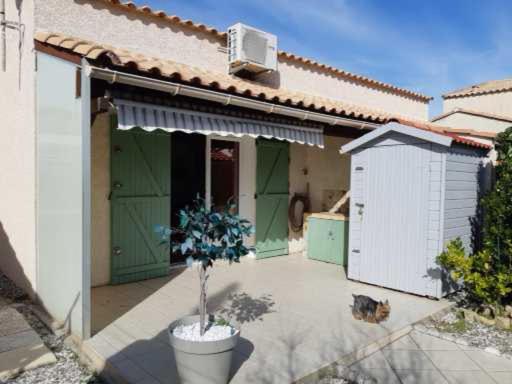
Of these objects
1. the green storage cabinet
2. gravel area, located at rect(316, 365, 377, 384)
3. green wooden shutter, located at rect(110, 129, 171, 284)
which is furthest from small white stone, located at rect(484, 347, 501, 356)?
green wooden shutter, located at rect(110, 129, 171, 284)

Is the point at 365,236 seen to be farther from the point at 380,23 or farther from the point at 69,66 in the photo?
the point at 380,23

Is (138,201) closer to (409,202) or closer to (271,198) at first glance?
(271,198)

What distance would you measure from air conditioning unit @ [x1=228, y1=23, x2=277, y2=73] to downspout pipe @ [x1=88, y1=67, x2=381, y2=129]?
2774 mm

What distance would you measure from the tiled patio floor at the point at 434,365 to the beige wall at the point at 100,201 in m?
4.74

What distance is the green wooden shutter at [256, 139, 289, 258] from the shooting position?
9336 millimetres

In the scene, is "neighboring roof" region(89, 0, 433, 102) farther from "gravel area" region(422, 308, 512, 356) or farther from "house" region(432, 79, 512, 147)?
"gravel area" region(422, 308, 512, 356)

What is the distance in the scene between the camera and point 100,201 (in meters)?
6.89

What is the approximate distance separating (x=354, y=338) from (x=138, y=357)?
2.60 metres

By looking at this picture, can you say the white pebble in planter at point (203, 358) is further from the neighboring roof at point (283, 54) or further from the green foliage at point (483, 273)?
the neighboring roof at point (283, 54)

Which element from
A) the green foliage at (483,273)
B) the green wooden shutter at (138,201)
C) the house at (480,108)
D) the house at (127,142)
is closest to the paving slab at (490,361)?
the green foliage at (483,273)

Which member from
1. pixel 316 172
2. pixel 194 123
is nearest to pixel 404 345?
pixel 194 123

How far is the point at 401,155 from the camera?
6703 millimetres

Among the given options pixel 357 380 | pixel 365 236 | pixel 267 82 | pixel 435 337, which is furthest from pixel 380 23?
pixel 357 380

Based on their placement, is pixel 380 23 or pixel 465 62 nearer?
pixel 380 23
